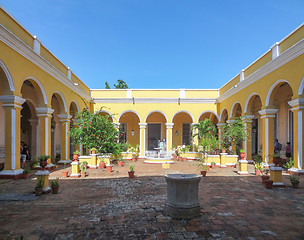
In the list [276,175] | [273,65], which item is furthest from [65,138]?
[273,65]

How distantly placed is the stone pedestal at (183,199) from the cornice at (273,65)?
7.13m

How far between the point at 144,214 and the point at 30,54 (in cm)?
792

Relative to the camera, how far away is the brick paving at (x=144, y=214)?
3666 mm

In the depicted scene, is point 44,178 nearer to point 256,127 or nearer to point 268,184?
point 268,184

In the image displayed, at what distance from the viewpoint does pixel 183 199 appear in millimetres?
4383

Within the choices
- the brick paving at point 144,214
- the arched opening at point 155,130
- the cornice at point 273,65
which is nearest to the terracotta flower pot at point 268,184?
the brick paving at point 144,214

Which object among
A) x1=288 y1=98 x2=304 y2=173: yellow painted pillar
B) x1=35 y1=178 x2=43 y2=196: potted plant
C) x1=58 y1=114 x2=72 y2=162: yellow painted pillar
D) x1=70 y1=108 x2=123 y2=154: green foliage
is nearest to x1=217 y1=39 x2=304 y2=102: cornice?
x1=288 y1=98 x2=304 y2=173: yellow painted pillar

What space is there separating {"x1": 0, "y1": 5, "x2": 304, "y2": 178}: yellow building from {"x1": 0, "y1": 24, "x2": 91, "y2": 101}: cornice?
0.03 m

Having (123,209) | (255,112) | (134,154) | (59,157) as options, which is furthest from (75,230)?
(255,112)

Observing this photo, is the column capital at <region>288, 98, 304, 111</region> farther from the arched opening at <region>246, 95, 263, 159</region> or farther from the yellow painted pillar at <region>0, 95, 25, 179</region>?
the yellow painted pillar at <region>0, 95, 25, 179</region>

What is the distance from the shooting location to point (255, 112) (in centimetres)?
1612

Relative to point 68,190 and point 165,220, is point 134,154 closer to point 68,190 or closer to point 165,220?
point 68,190

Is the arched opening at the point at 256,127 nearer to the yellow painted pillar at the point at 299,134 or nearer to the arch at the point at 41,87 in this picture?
the yellow painted pillar at the point at 299,134

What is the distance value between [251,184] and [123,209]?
464cm
